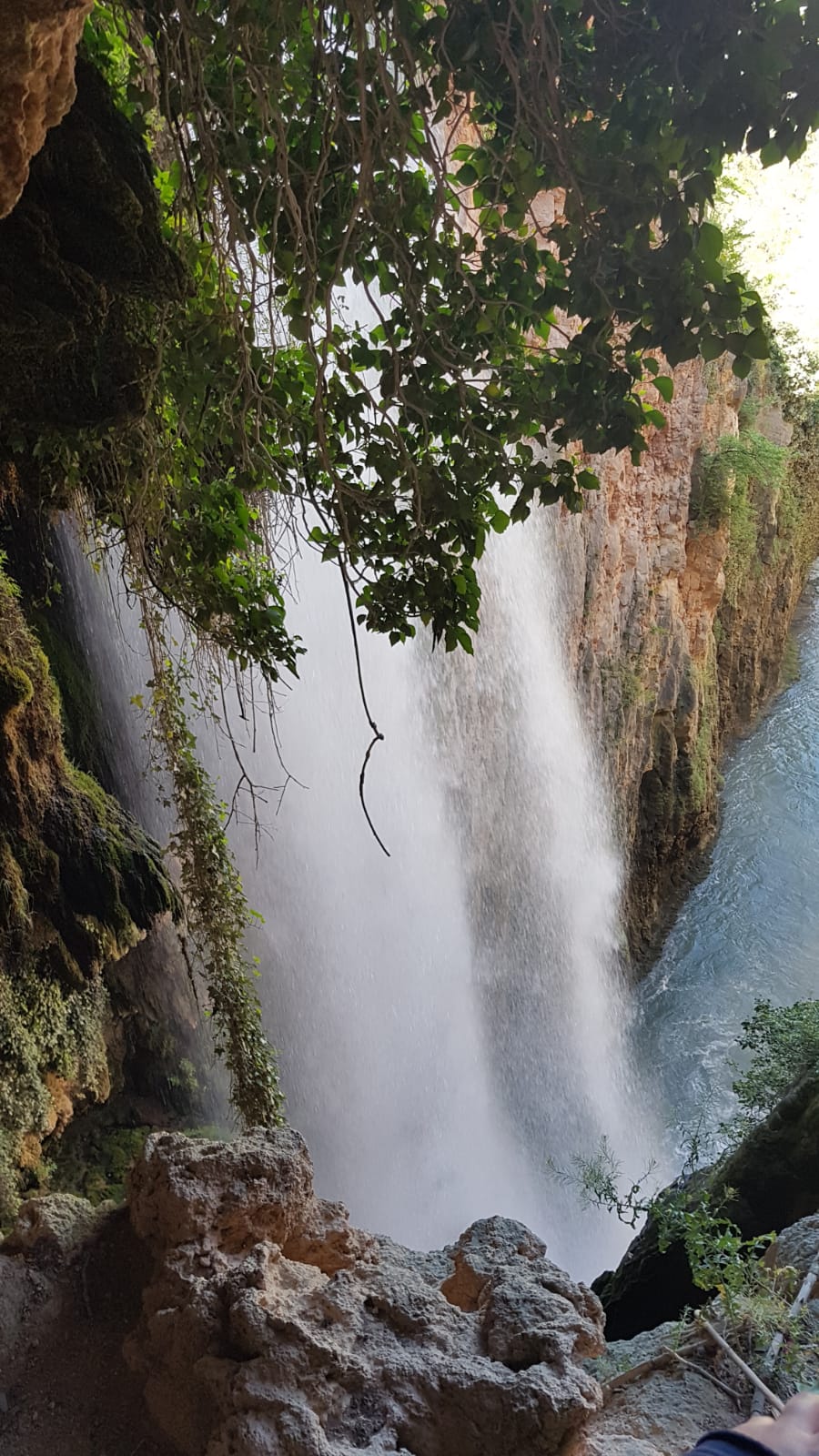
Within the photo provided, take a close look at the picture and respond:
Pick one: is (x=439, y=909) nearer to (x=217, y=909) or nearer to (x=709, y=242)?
(x=217, y=909)

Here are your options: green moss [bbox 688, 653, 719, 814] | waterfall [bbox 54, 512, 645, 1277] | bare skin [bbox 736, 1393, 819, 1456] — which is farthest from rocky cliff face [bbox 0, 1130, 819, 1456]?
green moss [bbox 688, 653, 719, 814]

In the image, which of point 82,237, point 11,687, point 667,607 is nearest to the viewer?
point 82,237

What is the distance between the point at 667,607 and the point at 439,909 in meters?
4.81

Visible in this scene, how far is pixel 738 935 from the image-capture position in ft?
34.2

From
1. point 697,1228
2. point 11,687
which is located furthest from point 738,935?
point 11,687

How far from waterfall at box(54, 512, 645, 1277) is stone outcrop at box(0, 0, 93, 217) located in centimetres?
354

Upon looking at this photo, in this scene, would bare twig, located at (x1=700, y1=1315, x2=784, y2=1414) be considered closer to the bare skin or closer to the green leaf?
the bare skin

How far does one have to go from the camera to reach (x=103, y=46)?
2479mm

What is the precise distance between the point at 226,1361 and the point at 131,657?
3977mm

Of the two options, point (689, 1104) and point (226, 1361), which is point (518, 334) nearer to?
point (226, 1361)

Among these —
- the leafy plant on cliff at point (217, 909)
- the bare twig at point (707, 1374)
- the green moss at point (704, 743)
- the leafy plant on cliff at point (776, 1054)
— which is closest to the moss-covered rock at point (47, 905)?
the leafy plant on cliff at point (217, 909)

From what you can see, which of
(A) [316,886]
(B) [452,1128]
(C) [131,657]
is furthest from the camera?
(B) [452,1128]

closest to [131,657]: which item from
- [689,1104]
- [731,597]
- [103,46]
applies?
[103,46]

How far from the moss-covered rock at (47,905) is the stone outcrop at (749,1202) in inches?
114
